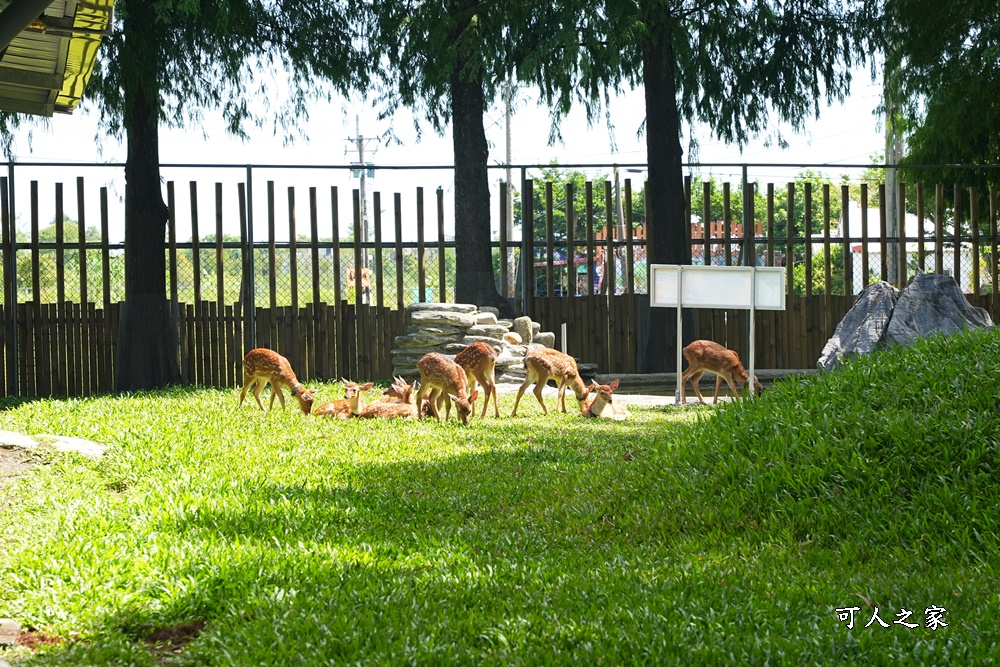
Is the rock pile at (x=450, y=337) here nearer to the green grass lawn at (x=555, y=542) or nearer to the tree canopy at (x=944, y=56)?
the green grass lawn at (x=555, y=542)

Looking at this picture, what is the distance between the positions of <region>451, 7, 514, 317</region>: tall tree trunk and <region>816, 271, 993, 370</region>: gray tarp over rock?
17.6 feet

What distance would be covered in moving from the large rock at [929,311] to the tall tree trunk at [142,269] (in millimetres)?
10568

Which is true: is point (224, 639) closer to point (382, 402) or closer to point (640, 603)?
point (640, 603)

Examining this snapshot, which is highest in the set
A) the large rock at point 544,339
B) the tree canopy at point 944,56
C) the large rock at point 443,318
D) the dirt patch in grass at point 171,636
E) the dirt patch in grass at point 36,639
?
the tree canopy at point 944,56

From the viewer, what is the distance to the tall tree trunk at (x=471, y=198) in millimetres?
17281

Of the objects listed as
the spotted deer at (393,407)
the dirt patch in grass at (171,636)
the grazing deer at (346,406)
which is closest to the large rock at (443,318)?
the spotted deer at (393,407)

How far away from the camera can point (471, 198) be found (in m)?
17.3

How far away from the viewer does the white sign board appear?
14031 millimetres

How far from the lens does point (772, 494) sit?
6.61 m

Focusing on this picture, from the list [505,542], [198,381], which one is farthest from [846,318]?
[505,542]

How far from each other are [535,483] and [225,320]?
9739mm

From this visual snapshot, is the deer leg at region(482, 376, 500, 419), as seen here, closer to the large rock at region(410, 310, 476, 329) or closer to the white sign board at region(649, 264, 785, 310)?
the white sign board at region(649, 264, 785, 310)

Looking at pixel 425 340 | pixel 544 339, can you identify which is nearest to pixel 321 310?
pixel 425 340

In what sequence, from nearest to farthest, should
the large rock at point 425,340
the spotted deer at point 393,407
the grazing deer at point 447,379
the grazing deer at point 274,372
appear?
the grazing deer at point 447,379, the spotted deer at point 393,407, the grazing deer at point 274,372, the large rock at point 425,340
